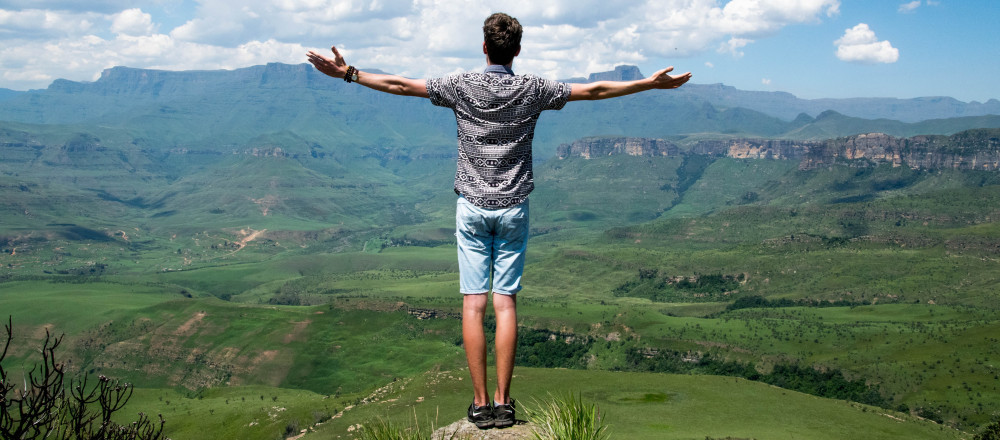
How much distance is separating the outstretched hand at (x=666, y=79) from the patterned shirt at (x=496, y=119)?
3.80 ft

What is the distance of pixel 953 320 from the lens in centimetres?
10150

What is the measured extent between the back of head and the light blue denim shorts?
2.00 metres

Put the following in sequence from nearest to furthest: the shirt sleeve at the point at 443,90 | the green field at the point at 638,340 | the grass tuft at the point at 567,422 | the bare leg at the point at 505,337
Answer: the grass tuft at the point at 567,422
the shirt sleeve at the point at 443,90
the bare leg at the point at 505,337
the green field at the point at 638,340

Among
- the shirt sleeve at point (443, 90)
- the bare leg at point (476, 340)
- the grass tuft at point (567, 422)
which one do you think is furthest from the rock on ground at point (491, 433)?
the shirt sleeve at point (443, 90)

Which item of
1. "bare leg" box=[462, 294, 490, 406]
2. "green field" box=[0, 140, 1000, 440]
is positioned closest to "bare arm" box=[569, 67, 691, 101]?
"bare leg" box=[462, 294, 490, 406]

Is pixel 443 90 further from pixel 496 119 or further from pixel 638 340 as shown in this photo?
pixel 638 340

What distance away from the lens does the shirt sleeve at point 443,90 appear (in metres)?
9.78

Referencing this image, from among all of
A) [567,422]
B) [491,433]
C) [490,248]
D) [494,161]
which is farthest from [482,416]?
[494,161]

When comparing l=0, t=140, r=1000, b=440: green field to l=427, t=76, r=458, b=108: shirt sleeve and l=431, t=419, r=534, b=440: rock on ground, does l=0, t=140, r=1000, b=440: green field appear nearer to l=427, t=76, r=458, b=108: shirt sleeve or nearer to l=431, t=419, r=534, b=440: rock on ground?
l=431, t=419, r=534, b=440: rock on ground

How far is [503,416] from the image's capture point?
33.0 ft

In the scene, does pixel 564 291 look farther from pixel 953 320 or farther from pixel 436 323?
pixel 953 320

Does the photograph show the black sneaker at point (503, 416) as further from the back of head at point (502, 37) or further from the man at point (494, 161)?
the back of head at point (502, 37)

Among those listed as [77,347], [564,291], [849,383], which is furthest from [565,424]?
[564,291]

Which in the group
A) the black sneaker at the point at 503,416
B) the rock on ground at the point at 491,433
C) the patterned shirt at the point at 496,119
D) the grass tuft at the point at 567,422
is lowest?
the rock on ground at the point at 491,433
